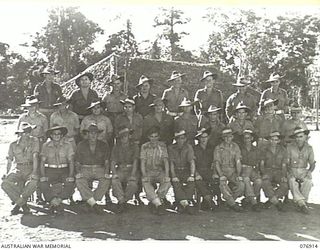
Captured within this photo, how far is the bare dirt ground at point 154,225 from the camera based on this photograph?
9.76 feet

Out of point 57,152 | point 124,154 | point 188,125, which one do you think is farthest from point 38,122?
point 188,125

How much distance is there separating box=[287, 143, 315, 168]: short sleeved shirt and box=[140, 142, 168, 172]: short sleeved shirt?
101 cm

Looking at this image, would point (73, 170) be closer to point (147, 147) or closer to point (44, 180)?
point (44, 180)

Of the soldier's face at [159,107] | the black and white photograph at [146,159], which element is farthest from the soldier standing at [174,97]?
the soldier's face at [159,107]

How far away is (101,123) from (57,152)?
439mm

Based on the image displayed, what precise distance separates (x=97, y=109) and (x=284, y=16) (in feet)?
5.87

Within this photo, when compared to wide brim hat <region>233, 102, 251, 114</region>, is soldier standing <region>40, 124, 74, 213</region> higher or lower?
lower

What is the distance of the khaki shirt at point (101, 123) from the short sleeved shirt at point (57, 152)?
0.23 meters

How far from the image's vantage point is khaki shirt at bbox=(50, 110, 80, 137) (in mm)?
3721

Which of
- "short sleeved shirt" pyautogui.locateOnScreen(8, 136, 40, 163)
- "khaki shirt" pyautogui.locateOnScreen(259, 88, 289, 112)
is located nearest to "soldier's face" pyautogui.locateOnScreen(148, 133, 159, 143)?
"short sleeved shirt" pyautogui.locateOnScreen(8, 136, 40, 163)

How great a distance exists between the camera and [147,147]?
3.58 meters

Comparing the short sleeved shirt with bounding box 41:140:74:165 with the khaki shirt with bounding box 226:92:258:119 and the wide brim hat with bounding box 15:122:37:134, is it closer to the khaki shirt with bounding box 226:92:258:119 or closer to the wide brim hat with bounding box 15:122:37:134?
the wide brim hat with bounding box 15:122:37:134

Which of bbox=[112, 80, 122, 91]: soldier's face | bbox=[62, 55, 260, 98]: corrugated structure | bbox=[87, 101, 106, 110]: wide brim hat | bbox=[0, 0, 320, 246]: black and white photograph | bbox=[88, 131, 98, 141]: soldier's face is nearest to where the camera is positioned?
bbox=[0, 0, 320, 246]: black and white photograph

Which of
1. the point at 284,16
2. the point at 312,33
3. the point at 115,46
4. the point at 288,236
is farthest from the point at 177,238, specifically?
the point at 115,46
